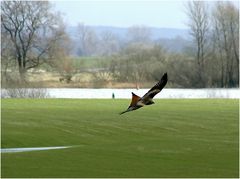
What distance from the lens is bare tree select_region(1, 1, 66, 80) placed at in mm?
74625

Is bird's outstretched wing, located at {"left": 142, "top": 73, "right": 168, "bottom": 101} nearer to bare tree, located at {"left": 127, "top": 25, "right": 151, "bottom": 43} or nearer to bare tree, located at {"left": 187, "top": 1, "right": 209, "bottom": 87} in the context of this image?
bare tree, located at {"left": 187, "top": 1, "right": 209, "bottom": 87}

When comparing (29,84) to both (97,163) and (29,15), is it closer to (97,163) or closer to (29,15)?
(29,15)

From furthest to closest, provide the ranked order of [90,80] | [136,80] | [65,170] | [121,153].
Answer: [90,80], [136,80], [121,153], [65,170]

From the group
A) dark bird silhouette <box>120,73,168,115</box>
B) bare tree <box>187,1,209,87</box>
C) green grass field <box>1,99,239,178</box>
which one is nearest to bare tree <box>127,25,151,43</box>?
bare tree <box>187,1,209,87</box>

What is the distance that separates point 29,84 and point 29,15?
50.7ft

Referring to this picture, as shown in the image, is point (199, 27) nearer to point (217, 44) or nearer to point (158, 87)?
point (217, 44)

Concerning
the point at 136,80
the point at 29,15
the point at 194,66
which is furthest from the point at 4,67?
the point at 194,66

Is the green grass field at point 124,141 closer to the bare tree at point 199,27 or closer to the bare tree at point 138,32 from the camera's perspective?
the bare tree at point 199,27

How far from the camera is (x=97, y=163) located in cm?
1842

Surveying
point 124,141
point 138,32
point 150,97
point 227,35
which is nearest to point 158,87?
point 150,97

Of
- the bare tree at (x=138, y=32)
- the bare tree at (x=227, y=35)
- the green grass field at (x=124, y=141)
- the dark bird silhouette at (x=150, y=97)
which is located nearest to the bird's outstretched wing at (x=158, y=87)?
the dark bird silhouette at (x=150, y=97)

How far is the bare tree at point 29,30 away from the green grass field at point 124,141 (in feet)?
120

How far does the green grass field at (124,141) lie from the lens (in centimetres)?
1725

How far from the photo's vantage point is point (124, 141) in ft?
81.6
